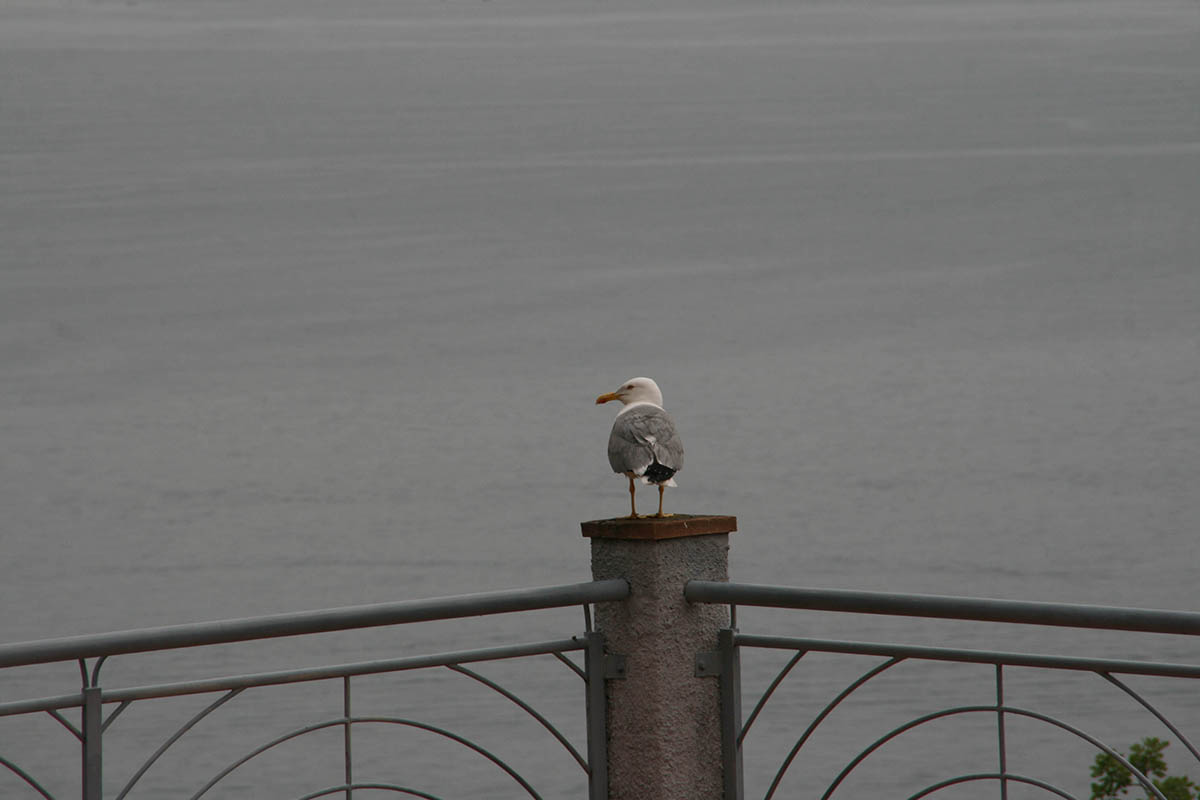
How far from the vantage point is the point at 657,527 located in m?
3.40

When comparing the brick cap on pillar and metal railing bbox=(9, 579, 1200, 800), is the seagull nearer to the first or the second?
the brick cap on pillar

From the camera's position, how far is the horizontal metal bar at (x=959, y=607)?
2713 mm

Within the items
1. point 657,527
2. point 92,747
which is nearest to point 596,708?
point 657,527

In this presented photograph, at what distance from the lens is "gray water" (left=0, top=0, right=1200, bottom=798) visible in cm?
4553

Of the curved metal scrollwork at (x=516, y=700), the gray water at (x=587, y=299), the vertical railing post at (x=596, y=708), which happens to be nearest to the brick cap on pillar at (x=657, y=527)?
the vertical railing post at (x=596, y=708)

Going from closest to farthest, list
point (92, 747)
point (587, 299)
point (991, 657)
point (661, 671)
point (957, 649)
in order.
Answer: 1. point (92, 747)
2. point (991, 657)
3. point (957, 649)
4. point (661, 671)
5. point (587, 299)

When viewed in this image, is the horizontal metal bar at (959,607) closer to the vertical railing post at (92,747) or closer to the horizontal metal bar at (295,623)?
the horizontal metal bar at (295,623)

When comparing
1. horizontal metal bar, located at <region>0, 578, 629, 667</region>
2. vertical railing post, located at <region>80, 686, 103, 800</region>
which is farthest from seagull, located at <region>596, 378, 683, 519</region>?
vertical railing post, located at <region>80, 686, 103, 800</region>

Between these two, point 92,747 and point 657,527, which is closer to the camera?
point 92,747

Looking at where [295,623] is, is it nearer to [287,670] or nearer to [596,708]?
[287,670]

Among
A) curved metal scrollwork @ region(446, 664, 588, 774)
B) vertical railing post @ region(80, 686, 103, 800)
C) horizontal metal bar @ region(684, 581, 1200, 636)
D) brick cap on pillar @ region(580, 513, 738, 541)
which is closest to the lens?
horizontal metal bar @ region(684, 581, 1200, 636)

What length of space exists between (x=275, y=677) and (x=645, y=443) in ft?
3.37

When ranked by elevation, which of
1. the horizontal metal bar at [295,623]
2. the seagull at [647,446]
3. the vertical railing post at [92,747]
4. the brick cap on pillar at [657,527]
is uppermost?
the seagull at [647,446]

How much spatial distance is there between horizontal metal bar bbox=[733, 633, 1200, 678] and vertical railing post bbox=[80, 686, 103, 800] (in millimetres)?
1209
